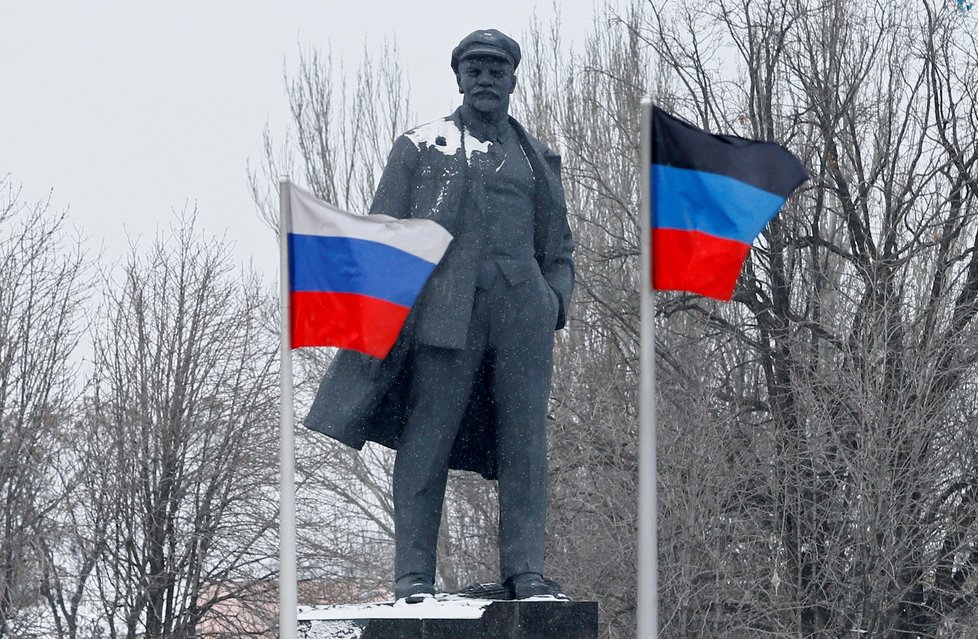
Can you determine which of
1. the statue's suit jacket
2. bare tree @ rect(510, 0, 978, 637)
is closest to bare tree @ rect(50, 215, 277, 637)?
bare tree @ rect(510, 0, 978, 637)

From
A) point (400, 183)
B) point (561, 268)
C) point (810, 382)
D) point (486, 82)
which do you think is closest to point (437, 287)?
point (400, 183)

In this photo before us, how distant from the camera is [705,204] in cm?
691

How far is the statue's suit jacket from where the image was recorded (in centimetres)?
746

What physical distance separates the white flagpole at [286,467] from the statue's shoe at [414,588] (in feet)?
1.98

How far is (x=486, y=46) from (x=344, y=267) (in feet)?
4.08

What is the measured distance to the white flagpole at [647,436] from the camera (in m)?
6.54

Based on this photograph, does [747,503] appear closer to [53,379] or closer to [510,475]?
[53,379]

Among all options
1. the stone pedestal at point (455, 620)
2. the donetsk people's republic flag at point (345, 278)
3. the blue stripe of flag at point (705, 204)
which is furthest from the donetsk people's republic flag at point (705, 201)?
the stone pedestal at point (455, 620)

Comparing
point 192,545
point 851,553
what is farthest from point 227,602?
point 851,553

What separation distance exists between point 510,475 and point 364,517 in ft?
64.3

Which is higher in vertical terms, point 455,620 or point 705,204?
point 705,204

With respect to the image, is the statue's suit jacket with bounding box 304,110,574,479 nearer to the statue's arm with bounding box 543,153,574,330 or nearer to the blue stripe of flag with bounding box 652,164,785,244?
the statue's arm with bounding box 543,153,574,330

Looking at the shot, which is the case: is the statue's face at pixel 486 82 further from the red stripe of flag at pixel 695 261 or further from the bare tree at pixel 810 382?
the bare tree at pixel 810 382

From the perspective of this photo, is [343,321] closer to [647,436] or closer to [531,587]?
[647,436]
